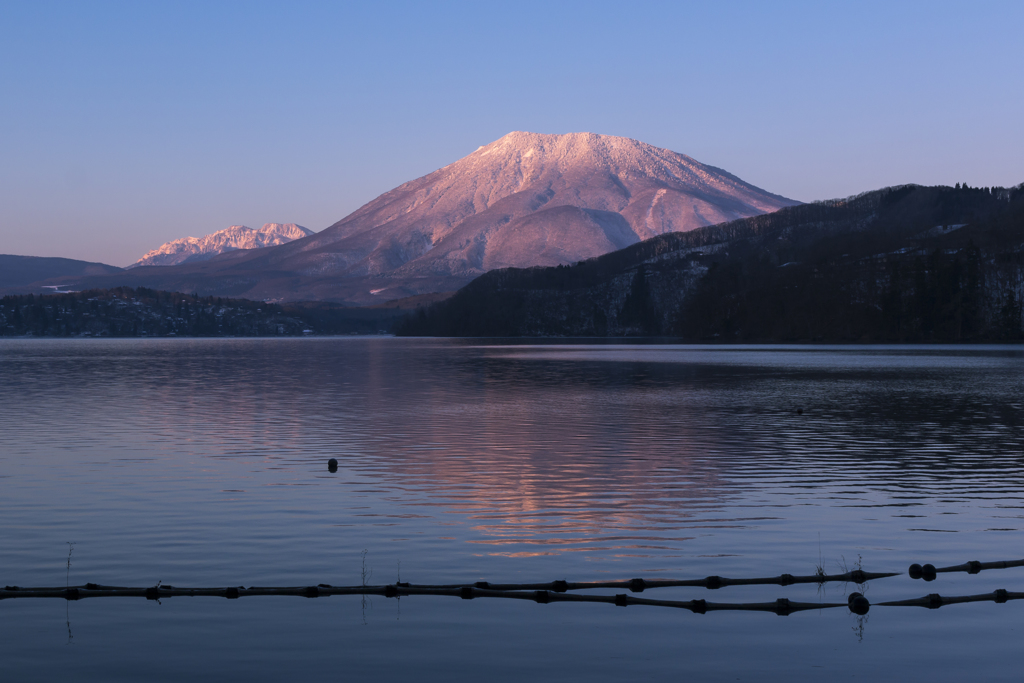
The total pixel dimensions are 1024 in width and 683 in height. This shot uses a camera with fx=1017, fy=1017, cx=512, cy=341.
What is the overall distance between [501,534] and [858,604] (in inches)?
454

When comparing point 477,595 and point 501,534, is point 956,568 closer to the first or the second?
point 477,595

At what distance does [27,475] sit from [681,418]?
4208cm

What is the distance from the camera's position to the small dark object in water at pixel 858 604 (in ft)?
70.7

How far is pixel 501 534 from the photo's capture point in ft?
99.0

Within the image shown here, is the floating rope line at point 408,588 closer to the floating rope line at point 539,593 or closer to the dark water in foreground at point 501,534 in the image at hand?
the floating rope line at point 539,593

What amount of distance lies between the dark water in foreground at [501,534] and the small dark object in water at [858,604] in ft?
0.74

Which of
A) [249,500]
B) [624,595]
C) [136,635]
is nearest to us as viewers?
[136,635]

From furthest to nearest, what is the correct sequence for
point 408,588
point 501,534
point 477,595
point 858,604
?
point 501,534 → point 408,588 → point 477,595 → point 858,604

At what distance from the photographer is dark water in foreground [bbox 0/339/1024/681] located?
19016 millimetres

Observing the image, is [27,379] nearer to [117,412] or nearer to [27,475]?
[117,412]

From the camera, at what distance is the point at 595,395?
93812 millimetres

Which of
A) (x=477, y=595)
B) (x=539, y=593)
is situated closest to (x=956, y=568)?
(x=539, y=593)

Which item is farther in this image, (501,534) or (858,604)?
(501,534)

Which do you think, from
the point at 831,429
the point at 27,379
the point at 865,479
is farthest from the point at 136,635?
the point at 27,379
